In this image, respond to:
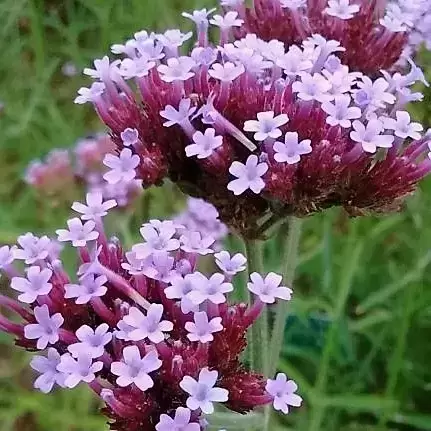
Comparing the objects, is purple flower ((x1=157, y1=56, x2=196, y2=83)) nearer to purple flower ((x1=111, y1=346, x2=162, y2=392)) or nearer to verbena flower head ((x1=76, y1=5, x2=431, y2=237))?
verbena flower head ((x1=76, y1=5, x2=431, y2=237))

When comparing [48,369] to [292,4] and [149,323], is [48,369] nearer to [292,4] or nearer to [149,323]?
[149,323]

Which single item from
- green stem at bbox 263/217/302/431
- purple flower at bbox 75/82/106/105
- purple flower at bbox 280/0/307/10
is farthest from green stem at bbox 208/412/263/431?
purple flower at bbox 280/0/307/10

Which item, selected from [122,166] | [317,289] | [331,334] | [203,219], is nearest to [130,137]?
[122,166]

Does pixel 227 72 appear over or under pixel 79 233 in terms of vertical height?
over

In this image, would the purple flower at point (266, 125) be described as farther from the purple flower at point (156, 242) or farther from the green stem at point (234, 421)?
the green stem at point (234, 421)

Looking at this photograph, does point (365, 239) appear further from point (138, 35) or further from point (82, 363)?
point (82, 363)

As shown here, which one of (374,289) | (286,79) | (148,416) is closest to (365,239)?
(374,289)

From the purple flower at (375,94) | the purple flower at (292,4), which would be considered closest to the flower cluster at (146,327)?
the purple flower at (375,94)
